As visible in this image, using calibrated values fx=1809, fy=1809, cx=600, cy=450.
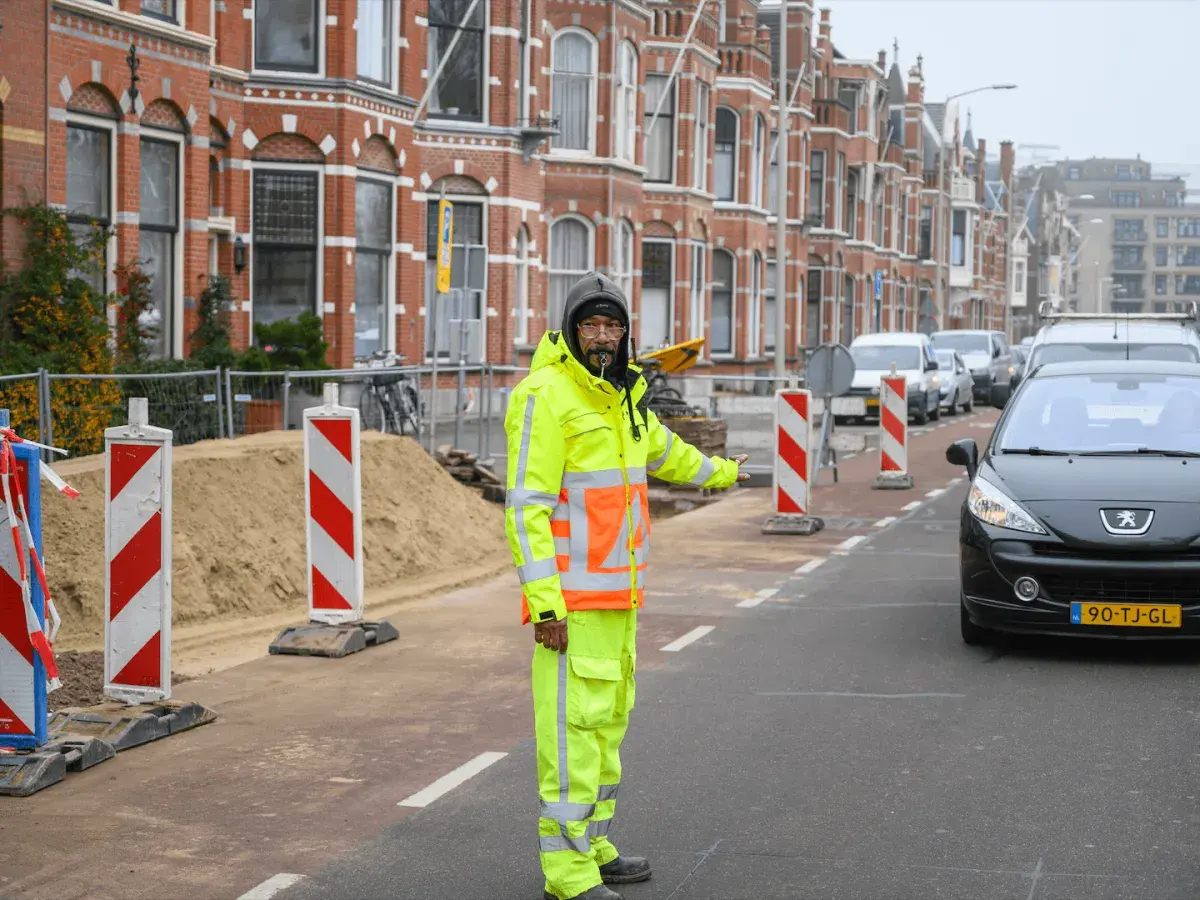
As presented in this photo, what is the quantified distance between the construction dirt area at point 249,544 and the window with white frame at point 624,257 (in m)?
22.4

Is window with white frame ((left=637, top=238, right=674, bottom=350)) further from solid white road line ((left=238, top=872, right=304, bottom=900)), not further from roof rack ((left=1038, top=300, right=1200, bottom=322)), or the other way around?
solid white road line ((left=238, top=872, right=304, bottom=900))

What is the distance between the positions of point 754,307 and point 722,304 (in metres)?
1.62

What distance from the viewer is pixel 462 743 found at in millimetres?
8211

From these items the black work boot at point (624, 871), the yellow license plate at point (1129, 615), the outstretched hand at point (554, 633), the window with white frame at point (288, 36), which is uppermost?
the window with white frame at point (288, 36)

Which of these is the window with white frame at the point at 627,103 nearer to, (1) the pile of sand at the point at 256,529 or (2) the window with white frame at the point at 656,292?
(2) the window with white frame at the point at 656,292

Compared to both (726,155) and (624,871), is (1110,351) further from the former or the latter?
(726,155)

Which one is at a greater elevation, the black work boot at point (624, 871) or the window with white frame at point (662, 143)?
the window with white frame at point (662, 143)

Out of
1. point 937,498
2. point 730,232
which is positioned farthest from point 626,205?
point 937,498

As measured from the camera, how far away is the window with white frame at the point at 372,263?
26.9 metres

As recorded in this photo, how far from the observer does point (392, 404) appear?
19031mm

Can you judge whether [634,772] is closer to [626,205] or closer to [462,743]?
[462,743]

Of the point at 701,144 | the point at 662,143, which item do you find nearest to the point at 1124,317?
the point at 662,143

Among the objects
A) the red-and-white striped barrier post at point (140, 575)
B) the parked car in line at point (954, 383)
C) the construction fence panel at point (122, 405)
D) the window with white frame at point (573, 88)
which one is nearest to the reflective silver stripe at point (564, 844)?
the red-and-white striped barrier post at point (140, 575)

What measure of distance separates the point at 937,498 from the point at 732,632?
33.7 ft
